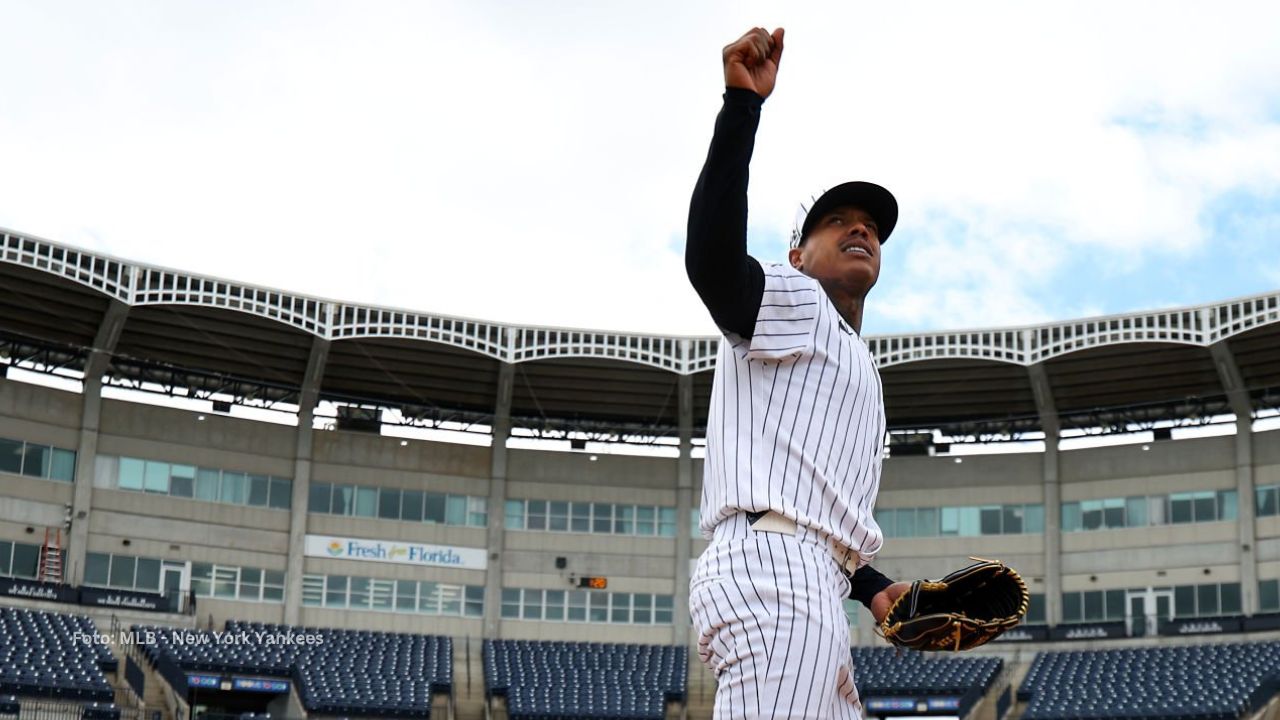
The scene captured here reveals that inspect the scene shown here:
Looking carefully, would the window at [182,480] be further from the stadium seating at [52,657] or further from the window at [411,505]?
the window at [411,505]

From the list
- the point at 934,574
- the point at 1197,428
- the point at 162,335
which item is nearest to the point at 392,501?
the point at 162,335

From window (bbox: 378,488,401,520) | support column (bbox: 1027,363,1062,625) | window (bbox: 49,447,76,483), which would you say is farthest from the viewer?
window (bbox: 378,488,401,520)

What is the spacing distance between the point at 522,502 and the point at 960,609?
40.8m

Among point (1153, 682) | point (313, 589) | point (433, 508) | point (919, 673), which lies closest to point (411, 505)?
point (433, 508)

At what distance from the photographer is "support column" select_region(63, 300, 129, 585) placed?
38875 mm

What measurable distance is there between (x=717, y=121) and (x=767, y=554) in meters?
1.05

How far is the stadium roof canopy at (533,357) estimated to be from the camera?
3766 centimetres

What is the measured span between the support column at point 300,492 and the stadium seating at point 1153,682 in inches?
751

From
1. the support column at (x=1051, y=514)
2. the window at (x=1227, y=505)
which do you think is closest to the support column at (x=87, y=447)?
the support column at (x=1051, y=514)

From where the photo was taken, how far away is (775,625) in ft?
12.1

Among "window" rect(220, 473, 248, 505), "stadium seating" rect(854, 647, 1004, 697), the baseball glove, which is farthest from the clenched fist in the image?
"window" rect(220, 473, 248, 505)

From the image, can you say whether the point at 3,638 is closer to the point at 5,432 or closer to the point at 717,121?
the point at 5,432

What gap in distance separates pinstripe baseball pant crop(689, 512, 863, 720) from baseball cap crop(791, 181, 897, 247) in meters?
0.94

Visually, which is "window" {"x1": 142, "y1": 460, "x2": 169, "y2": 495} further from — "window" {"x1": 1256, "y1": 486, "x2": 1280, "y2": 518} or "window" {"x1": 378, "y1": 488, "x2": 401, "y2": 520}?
"window" {"x1": 1256, "y1": 486, "x2": 1280, "y2": 518}
